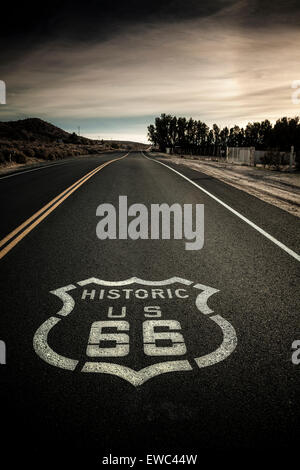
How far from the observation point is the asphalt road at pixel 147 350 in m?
2.07

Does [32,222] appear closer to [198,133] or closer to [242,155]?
[242,155]

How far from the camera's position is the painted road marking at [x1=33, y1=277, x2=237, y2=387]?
267cm

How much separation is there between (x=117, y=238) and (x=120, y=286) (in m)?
2.17

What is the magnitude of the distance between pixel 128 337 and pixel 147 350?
0.87ft

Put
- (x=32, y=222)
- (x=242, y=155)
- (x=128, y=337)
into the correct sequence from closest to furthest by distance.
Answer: (x=128, y=337), (x=32, y=222), (x=242, y=155)

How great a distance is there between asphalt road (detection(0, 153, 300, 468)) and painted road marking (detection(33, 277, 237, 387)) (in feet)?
0.05

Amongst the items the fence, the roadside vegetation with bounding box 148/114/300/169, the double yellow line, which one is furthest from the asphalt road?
the roadside vegetation with bounding box 148/114/300/169

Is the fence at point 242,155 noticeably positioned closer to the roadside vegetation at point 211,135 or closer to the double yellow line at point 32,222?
the double yellow line at point 32,222

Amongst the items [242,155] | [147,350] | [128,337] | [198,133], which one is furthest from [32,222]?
[198,133]

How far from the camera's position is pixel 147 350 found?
9.45 feet

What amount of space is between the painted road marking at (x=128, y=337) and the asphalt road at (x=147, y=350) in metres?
0.01
